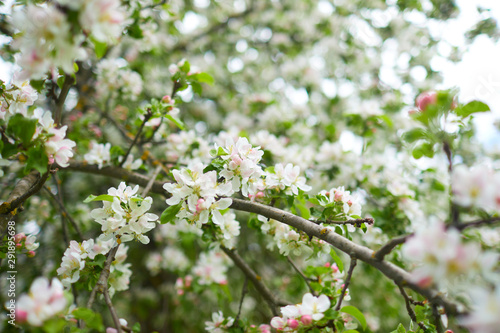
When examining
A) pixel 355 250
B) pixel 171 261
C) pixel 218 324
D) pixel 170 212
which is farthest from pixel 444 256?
pixel 171 261

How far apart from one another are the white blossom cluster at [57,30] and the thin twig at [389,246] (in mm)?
1082

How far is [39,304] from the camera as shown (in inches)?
34.5

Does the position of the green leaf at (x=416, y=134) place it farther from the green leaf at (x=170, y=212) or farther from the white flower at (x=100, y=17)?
the white flower at (x=100, y=17)

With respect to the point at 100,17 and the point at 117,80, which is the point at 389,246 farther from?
the point at 117,80

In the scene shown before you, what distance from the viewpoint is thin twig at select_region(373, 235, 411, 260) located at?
98 centimetres

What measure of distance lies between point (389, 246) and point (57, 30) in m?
1.18

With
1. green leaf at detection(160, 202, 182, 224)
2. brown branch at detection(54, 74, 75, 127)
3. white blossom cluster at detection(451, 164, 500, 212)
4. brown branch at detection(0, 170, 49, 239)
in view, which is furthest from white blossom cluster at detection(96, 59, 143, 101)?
white blossom cluster at detection(451, 164, 500, 212)

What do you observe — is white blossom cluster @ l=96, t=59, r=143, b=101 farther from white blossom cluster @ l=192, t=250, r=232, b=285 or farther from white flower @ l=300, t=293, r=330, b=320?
white flower @ l=300, t=293, r=330, b=320

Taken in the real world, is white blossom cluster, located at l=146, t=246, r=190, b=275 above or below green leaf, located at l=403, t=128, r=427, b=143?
below

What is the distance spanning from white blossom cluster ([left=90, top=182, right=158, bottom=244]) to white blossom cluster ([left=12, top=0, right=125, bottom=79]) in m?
0.54

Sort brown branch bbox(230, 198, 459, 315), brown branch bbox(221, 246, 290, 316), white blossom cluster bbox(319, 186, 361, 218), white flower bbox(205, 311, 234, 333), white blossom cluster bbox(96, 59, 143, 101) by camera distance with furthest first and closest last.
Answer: white blossom cluster bbox(96, 59, 143, 101)
brown branch bbox(221, 246, 290, 316)
white flower bbox(205, 311, 234, 333)
white blossom cluster bbox(319, 186, 361, 218)
brown branch bbox(230, 198, 459, 315)

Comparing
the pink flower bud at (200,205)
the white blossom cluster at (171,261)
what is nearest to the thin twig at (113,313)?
the pink flower bud at (200,205)

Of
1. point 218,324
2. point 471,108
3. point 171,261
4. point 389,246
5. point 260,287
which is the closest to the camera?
point 389,246

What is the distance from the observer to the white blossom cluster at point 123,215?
1.27 metres
